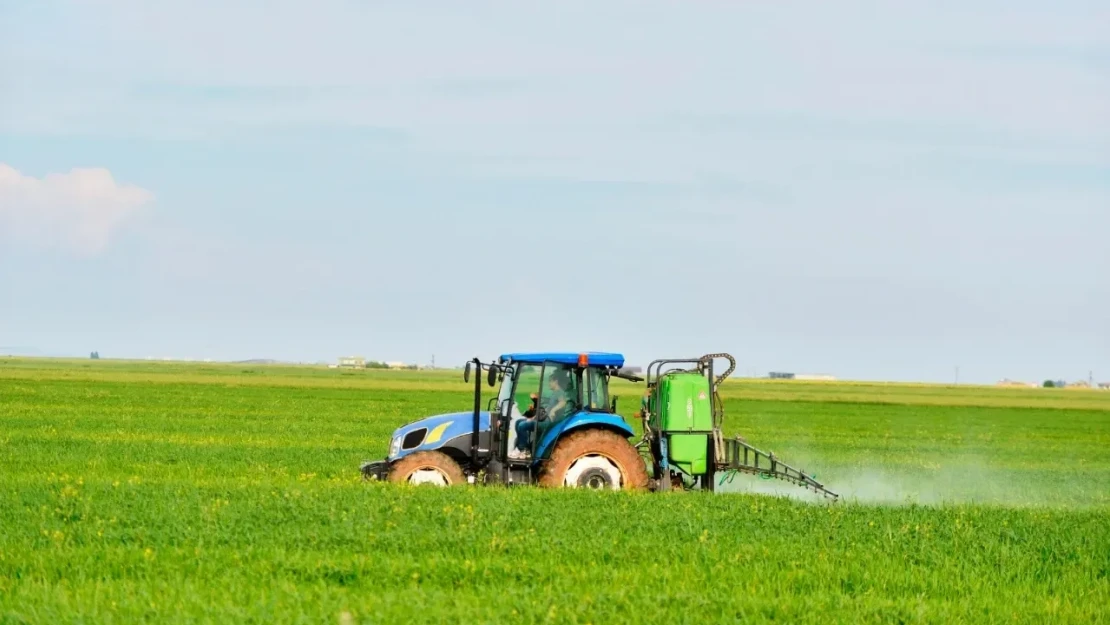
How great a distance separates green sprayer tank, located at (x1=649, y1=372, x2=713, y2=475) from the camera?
18203 mm

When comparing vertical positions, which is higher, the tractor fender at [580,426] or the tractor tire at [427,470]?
the tractor fender at [580,426]

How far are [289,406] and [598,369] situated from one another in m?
36.8

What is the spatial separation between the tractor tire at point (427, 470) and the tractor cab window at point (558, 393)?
1.55 m

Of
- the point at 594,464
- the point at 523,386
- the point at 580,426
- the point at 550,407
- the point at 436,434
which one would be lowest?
the point at 594,464

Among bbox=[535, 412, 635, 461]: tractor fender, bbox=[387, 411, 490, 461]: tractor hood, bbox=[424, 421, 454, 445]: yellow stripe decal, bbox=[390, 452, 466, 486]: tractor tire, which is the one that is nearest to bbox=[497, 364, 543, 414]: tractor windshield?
bbox=[535, 412, 635, 461]: tractor fender

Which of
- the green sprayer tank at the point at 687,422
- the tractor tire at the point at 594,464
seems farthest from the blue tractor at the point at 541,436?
the green sprayer tank at the point at 687,422

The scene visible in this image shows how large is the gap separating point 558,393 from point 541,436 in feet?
2.20

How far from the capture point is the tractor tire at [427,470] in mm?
17594

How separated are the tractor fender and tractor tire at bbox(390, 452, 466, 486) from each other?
4.05ft

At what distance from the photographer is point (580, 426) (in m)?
17.5

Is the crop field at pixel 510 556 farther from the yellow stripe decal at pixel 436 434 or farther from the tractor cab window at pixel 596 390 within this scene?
the tractor cab window at pixel 596 390

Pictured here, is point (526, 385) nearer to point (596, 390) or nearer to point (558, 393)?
point (558, 393)

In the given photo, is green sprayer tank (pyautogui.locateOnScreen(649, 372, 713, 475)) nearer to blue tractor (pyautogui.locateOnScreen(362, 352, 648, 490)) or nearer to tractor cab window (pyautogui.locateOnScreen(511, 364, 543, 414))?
blue tractor (pyautogui.locateOnScreen(362, 352, 648, 490))

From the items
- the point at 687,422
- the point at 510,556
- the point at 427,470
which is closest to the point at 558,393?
the point at 687,422
